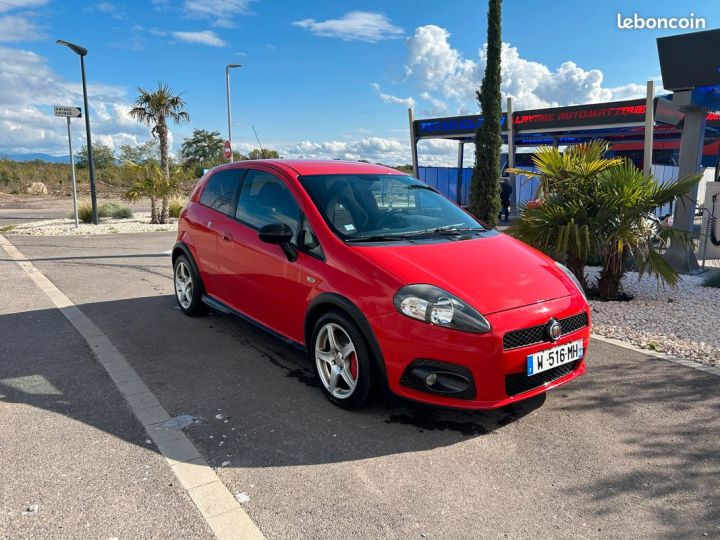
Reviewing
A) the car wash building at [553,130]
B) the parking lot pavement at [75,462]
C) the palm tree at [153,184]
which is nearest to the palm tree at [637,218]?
the parking lot pavement at [75,462]

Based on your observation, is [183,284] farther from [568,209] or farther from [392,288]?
[568,209]

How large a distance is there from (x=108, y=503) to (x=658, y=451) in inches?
119

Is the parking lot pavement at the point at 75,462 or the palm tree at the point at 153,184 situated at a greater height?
the palm tree at the point at 153,184

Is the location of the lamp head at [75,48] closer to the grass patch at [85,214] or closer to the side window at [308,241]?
the grass patch at [85,214]

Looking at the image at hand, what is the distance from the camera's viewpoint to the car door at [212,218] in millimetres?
5082

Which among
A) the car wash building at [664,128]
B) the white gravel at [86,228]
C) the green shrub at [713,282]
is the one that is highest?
the car wash building at [664,128]

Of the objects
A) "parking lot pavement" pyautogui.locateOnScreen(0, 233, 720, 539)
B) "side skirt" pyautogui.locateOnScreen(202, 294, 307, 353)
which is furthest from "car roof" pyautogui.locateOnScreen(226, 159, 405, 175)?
"parking lot pavement" pyautogui.locateOnScreen(0, 233, 720, 539)

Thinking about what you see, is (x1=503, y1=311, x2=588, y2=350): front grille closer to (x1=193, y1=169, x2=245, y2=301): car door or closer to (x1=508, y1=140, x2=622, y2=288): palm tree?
(x1=508, y1=140, x2=622, y2=288): palm tree

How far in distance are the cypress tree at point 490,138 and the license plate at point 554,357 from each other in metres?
8.66

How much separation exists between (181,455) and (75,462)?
1.84 ft

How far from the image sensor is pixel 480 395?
3105 millimetres

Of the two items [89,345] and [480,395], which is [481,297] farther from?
[89,345]

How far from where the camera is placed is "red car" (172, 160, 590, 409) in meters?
3.12

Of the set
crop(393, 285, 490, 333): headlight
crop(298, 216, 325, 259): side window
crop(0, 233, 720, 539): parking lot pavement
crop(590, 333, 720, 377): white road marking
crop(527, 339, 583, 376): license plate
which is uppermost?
crop(298, 216, 325, 259): side window
